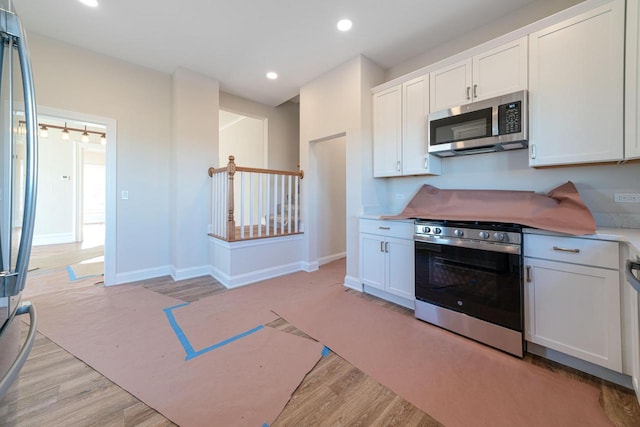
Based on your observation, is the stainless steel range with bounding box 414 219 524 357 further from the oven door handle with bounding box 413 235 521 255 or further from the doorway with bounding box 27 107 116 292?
the doorway with bounding box 27 107 116 292

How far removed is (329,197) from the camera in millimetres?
4512

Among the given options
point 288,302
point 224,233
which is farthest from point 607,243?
point 224,233

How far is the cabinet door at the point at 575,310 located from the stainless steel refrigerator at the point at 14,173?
2623 mm

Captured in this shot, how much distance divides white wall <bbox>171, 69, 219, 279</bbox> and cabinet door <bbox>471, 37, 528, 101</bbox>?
346cm

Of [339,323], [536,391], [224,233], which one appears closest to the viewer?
[536,391]

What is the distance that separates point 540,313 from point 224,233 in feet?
11.0

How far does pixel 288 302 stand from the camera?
9.17 feet

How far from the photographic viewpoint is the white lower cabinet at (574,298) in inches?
59.6

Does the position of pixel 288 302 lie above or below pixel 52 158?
below

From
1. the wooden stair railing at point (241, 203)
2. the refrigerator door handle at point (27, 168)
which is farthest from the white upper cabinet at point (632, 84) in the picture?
the wooden stair railing at point (241, 203)

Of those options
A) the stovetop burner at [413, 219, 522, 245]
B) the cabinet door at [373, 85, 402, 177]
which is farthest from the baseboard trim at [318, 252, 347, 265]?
the stovetop burner at [413, 219, 522, 245]

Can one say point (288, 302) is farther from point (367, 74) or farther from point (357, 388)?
point (367, 74)

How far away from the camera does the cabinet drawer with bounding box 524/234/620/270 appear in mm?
1521

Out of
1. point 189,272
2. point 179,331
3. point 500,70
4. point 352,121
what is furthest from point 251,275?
point 500,70
